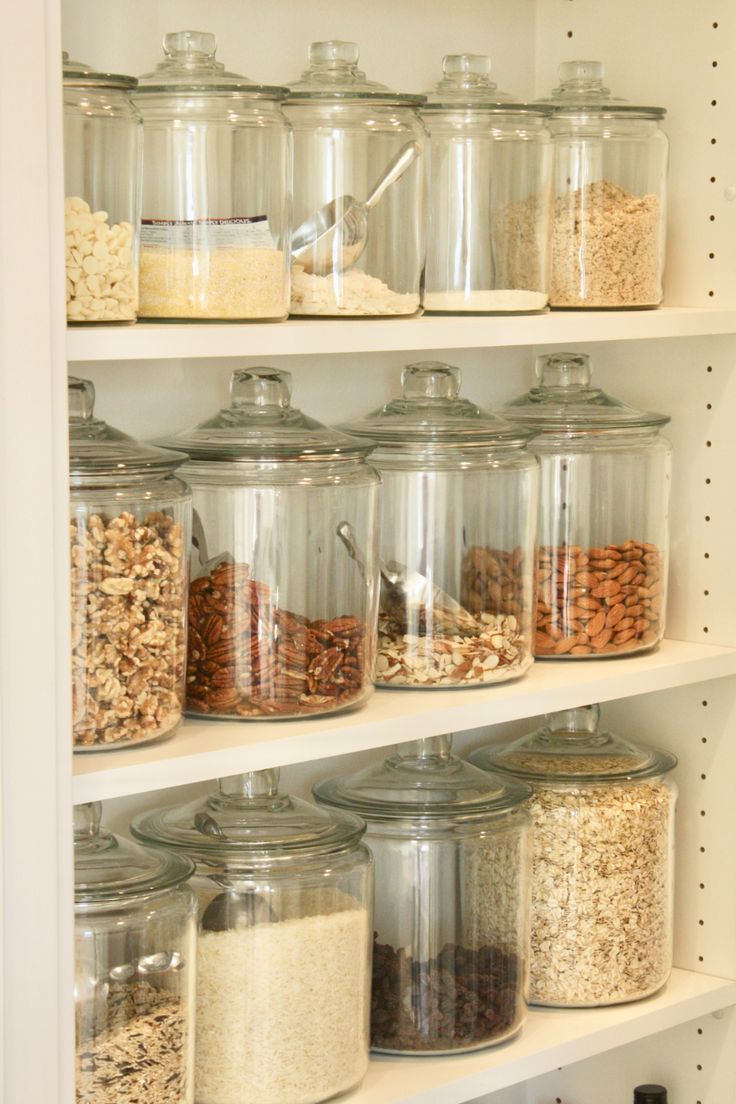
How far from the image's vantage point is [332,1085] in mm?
1353

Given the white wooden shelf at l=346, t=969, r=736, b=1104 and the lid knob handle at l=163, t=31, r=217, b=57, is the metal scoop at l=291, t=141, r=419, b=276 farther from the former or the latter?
the white wooden shelf at l=346, t=969, r=736, b=1104

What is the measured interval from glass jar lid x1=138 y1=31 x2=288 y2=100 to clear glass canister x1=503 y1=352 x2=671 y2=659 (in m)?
0.46

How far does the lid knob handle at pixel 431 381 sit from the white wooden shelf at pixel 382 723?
0.26 meters

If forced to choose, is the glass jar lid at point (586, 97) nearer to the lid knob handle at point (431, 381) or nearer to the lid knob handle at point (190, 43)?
the lid knob handle at point (431, 381)

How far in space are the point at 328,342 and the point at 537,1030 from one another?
69cm

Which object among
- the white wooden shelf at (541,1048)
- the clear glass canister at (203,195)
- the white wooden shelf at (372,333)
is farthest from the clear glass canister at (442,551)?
the white wooden shelf at (541,1048)

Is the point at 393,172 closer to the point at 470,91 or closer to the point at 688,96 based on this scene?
the point at 470,91

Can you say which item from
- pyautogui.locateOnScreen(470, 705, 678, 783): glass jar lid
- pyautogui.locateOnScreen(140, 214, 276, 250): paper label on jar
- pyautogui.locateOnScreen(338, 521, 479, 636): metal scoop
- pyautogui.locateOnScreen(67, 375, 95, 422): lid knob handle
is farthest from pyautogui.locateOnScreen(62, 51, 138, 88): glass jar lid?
pyautogui.locateOnScreen(470, 705, 678, 783): glass jar lid

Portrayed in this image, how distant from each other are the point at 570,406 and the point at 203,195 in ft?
1.60

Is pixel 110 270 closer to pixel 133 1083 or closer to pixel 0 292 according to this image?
pixel 0 292

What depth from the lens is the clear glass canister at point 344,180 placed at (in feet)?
4.42

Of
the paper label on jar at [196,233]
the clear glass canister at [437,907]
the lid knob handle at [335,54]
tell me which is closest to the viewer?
the paper label on jar at [196,233]

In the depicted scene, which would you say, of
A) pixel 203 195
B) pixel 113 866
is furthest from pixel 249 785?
pixel 203 195

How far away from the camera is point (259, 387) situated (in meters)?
1.36
